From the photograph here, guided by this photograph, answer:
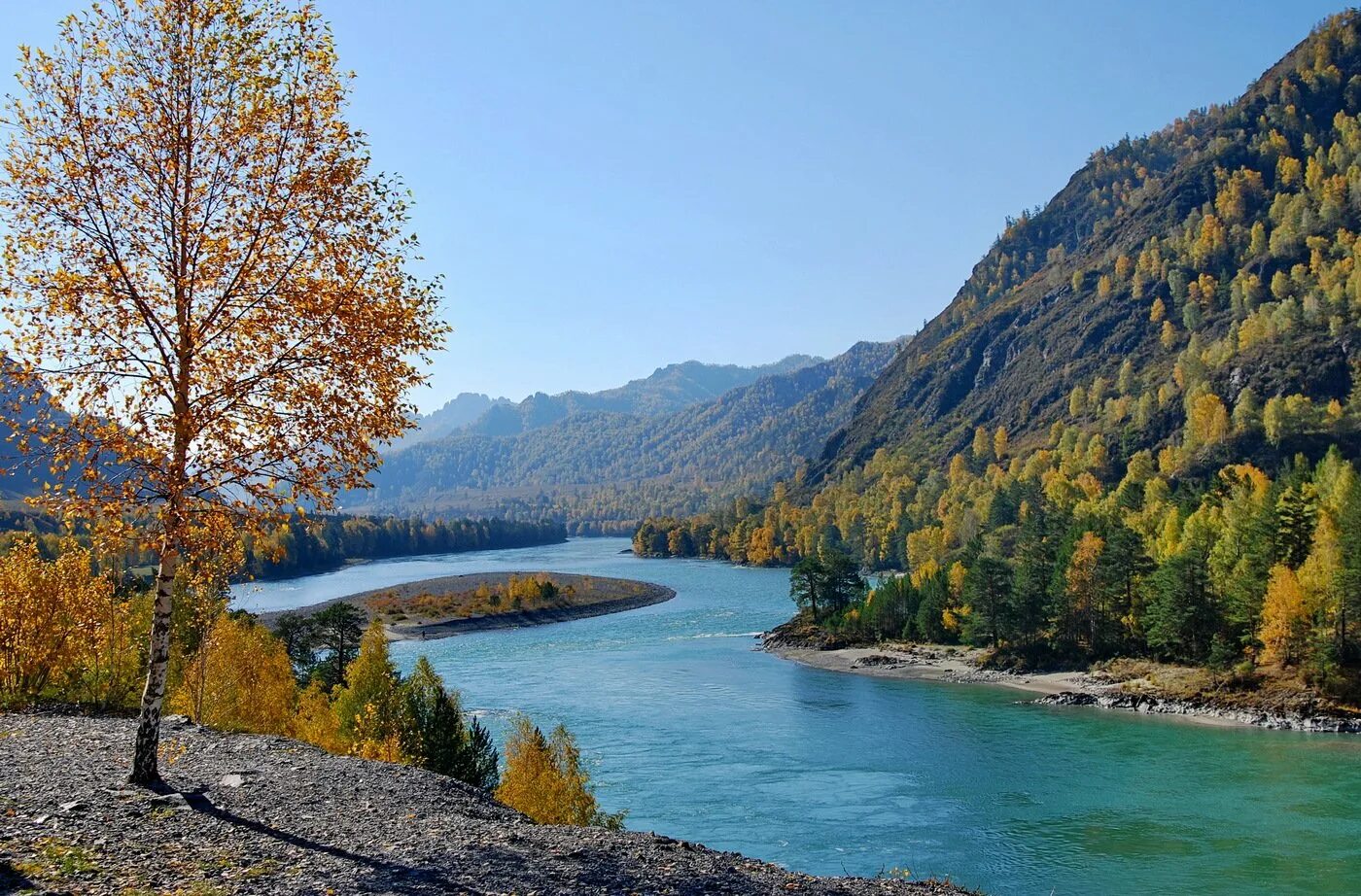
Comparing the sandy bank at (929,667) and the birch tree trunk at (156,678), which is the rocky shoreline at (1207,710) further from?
the birch tree trunk at (156,678)

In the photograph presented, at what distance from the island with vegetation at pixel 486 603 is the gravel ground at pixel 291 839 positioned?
101m

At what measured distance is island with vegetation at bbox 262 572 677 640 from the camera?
12812 centimetres

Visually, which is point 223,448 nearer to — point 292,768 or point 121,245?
point 121,245

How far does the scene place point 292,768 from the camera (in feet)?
69.6

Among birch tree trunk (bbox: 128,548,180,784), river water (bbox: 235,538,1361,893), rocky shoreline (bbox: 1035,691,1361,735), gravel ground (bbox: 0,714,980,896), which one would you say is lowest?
river water (bbox: 235,538,1361,893)

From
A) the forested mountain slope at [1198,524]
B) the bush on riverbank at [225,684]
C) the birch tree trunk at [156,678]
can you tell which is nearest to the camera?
the birch tree trunk at [156,678]

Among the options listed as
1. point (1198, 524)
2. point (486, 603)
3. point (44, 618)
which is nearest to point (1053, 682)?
point (1198, 524)

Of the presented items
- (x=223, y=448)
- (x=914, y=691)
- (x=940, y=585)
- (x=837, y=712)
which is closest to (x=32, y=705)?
(x=223, y=448)

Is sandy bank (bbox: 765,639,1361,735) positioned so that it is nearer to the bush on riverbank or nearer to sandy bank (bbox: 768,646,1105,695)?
sandy bank (bbox: 768,646,1105,695)

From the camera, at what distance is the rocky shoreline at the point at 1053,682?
64.5 m

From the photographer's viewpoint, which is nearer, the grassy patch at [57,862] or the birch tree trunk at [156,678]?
the grassy patch at [57,862]

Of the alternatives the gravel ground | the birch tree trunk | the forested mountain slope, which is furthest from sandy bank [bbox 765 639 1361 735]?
the birch tree trunk

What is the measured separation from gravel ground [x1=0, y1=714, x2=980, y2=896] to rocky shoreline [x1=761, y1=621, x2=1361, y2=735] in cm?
5724

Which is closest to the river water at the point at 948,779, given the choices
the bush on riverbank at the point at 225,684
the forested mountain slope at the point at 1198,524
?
the bush on riverbank at the point at 225,684
